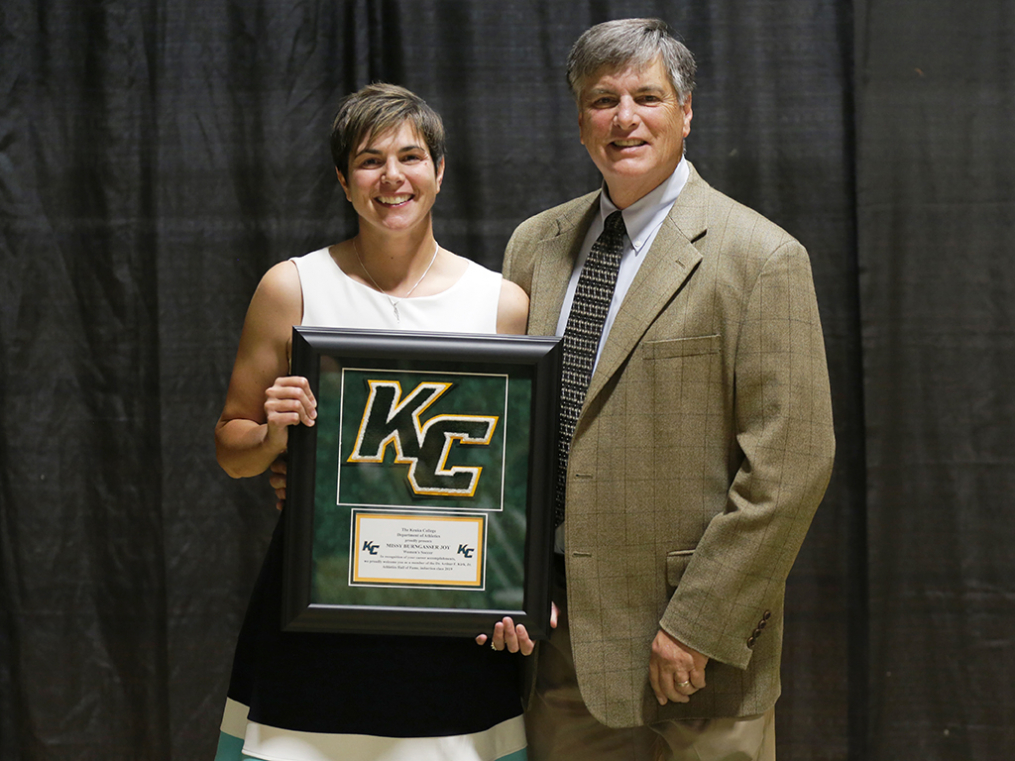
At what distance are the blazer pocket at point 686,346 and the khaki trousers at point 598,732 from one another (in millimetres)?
430

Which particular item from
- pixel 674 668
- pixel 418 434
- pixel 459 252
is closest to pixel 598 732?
pixel 674 668

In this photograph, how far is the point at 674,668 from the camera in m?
1.41

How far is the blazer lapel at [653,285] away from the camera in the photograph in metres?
1.43

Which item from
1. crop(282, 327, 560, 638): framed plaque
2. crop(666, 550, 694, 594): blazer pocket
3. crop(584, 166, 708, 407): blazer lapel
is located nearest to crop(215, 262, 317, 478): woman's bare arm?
crop(282, 327, 560, 638): framed plaque

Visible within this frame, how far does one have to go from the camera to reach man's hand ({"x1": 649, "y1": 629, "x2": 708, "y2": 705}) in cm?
141

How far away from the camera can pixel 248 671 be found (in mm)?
1540

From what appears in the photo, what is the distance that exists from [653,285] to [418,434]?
16.9 inches

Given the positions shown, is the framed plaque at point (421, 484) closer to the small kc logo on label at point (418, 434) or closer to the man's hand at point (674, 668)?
the small kc logo on label at point (418, 434)

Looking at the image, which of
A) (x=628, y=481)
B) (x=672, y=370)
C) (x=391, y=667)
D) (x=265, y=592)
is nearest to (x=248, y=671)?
(x=265, y=592)

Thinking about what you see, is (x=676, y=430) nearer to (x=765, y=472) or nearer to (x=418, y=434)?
(x=765, y=472)

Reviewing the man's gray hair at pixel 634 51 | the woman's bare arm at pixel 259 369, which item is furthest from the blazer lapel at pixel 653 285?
the woman's bare arm at pixel 259 369

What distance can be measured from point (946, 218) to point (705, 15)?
759 millimetres

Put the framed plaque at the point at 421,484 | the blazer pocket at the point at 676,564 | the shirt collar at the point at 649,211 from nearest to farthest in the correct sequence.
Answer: the framed plaque at the point at 421,484 → the blazer pocket at the point at 676,564 → the shirt collar at the point at 649,211

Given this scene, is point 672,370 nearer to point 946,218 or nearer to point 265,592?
point 265,592
